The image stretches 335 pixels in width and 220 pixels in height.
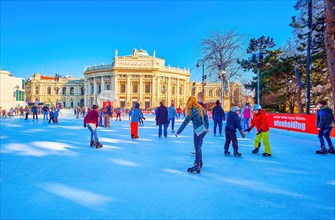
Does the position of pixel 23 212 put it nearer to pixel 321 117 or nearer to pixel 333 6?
pixel 333 6

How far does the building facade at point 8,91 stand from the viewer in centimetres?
3567

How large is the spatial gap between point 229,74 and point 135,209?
26.5m

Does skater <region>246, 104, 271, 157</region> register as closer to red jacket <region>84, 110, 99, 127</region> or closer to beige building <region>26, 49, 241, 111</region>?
red jacket <region>84, 110, 99, 127</region>

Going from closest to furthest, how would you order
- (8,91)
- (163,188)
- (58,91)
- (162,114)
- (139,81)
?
(163,188), (162,114), (8,91), (139,81), (58,91)

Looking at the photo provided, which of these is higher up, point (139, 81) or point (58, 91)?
point (139, 81)

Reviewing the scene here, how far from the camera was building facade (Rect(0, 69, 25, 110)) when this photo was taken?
117ft

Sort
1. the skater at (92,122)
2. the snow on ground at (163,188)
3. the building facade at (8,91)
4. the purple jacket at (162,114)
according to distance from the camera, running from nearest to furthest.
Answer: the snow on ground at (163,188) → the skater at (92,122) → the purple jacket at (162,114) → the building facade at (8,91)

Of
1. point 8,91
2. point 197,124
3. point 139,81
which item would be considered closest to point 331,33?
point 197,124

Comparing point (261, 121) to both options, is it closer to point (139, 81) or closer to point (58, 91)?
point (139, 81)

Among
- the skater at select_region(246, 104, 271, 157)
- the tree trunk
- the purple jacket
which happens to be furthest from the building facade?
the tree trunk

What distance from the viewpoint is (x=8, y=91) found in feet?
120

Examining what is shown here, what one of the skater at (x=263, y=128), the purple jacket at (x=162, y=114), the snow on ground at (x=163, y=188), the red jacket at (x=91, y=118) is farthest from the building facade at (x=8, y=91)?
the skater at (x=263, y=128)

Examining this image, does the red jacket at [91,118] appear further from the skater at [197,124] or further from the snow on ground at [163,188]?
the skater at [197,124]

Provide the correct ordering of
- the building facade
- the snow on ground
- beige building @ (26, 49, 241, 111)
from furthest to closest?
beige building @ (26, 49, 241, 111)
the building facade
the snow on ground
